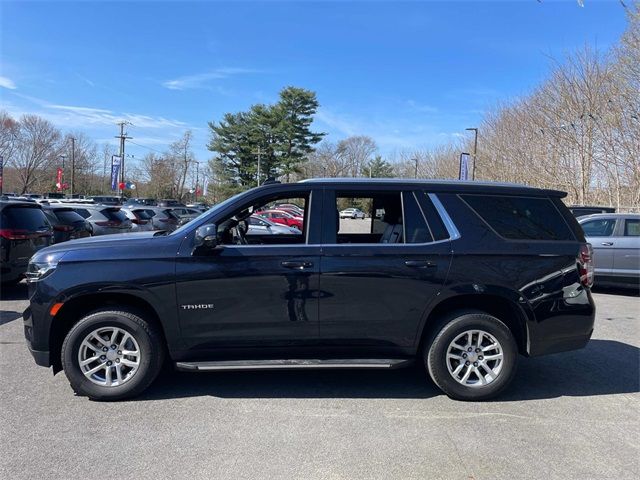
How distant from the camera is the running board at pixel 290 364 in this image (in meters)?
4.19

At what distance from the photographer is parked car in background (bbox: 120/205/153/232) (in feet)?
64.1

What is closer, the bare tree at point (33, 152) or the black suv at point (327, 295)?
the black suv at point (327, 295)

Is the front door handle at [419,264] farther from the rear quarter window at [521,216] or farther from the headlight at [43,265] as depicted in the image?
the headlight at [43,265]

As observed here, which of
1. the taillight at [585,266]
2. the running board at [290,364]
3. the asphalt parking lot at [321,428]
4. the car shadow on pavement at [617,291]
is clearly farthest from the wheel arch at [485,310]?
the car shadow on pavement at [617,291]

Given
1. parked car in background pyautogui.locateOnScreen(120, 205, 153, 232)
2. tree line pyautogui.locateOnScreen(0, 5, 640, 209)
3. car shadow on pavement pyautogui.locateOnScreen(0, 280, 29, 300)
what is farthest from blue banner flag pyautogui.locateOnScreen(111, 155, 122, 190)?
car shadow on pavement pyautogui.locateOnScreen(0, 280, 29, 300)

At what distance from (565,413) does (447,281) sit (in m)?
1.50

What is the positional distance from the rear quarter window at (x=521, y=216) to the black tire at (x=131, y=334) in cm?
311

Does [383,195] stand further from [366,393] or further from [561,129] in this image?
[561,129]

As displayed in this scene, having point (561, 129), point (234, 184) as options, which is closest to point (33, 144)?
point (234, 184)

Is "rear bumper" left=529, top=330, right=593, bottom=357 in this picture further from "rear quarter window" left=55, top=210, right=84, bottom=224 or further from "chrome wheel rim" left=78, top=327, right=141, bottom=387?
"rear quarter window" left=55, top=210, right=84, bottom=224

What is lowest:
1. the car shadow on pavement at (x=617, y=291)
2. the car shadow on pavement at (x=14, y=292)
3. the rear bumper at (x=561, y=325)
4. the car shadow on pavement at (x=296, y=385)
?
the car shadow on pavement at (x=14, y=292)

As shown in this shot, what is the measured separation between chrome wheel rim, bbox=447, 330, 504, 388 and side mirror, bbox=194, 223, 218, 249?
2293 millimetres

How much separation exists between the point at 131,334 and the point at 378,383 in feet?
7.75

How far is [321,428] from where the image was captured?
12.6 ft
